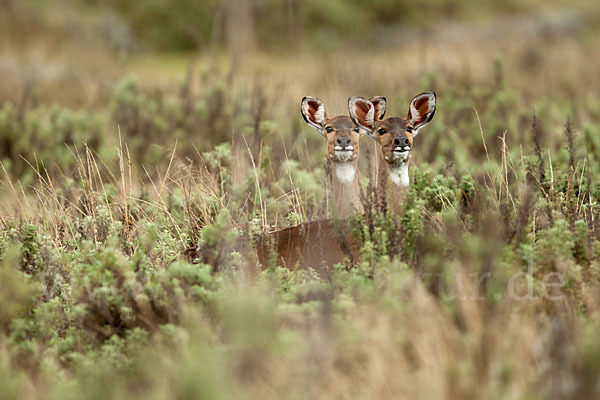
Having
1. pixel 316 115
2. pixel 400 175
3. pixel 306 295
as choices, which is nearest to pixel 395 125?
pixel 400 175

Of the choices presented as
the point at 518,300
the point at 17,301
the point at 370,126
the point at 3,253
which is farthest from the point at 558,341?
the point at 3,253

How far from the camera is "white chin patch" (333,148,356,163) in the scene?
14.2 feet

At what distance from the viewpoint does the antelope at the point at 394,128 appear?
412cm

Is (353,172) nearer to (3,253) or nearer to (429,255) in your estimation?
(429,255)

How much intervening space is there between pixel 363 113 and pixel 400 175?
0.41 m

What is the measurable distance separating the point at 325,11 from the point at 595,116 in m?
15.4

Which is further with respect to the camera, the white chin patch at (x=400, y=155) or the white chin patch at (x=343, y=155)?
the white chin patch at (x=343, y=155)

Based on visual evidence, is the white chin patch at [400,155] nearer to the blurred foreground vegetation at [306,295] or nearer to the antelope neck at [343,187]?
the blurred foreground vegetation at [306,295]

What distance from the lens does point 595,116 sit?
905cm

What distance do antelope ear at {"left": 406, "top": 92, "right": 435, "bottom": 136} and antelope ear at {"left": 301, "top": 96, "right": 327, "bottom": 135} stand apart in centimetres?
52

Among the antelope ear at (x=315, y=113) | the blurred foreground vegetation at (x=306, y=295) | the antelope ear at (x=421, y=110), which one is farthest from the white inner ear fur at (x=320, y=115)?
the antelope ear at (x=421, y=110)

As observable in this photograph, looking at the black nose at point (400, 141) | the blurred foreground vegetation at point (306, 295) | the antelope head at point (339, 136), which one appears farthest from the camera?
the antelope head at point (339, 136)

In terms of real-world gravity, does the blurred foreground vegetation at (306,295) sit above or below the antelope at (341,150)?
below

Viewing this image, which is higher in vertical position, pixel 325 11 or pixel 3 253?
pixel 325 11
